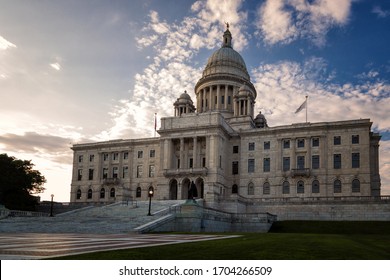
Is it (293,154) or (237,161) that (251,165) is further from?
(293,154)

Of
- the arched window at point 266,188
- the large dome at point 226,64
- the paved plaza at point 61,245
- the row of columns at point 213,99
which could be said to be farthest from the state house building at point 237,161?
the paved plaza at point 61,245

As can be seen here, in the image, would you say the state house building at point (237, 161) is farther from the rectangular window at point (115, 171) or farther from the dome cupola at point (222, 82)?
the dome cupola at point (222, 82)

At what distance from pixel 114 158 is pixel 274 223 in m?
45.0

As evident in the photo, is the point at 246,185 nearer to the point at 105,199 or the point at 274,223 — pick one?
the point at 274,223

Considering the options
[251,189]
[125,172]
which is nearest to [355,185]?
[251,189]

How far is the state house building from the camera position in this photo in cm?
7069

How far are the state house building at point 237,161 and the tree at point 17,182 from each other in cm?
1474

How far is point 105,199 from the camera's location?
88.9 m

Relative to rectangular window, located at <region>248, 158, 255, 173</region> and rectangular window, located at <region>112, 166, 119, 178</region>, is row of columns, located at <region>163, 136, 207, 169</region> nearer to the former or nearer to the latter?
rectangular window, located at <region>248, 158, 255, 173</region>

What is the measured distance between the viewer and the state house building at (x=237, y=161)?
70.7 meters

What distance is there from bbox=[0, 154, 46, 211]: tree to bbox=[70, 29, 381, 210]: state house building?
14.7 meters

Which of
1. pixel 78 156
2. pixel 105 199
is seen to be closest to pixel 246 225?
pixel 105 199

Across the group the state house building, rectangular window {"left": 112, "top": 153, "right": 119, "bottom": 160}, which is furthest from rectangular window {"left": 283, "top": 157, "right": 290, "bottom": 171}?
rectangular window {"left": 112, "top": 153, "right": 119, "bottom": 160}

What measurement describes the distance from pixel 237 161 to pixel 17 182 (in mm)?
39996
